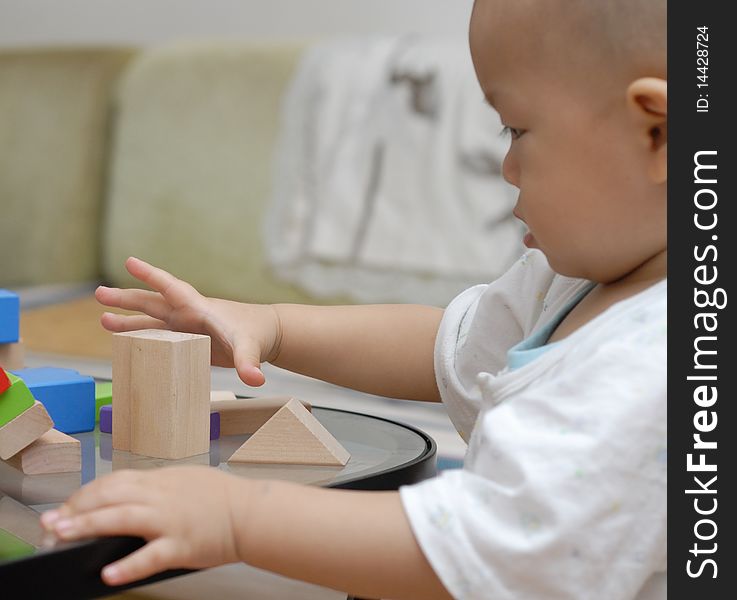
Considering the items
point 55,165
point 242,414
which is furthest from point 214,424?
point 55,165

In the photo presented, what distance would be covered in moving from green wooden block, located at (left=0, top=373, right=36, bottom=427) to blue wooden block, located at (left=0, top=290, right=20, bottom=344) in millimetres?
151

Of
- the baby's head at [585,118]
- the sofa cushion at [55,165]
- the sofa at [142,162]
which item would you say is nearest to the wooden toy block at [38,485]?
the baby's head at [585,118]

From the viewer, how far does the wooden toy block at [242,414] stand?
0.69 meters

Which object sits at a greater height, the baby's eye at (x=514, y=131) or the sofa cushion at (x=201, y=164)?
the baby's eye at (x=514, y=131)

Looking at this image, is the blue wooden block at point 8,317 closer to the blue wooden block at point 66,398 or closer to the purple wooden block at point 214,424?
the blue wooden block at point 66,398

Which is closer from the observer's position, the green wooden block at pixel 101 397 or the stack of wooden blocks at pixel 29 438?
the stack of wooden blocks at pixel 29 438

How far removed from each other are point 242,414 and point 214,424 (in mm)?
27

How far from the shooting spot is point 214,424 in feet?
2.21

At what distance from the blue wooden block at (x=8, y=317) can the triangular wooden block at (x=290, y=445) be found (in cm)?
21

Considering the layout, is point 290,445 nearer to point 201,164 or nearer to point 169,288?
point 169,288

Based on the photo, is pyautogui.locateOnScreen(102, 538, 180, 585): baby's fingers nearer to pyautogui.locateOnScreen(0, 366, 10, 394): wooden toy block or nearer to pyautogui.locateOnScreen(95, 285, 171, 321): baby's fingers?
pyautogui.locateOnScreen(0, 366, 10, 394): wooden toy block

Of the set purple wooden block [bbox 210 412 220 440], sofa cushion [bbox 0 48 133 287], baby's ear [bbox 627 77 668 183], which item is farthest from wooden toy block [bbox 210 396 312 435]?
sofa cushion [bbox 0 48 133 287]

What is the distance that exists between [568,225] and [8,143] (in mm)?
1858

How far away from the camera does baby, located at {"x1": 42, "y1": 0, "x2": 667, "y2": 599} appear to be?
50 cm
